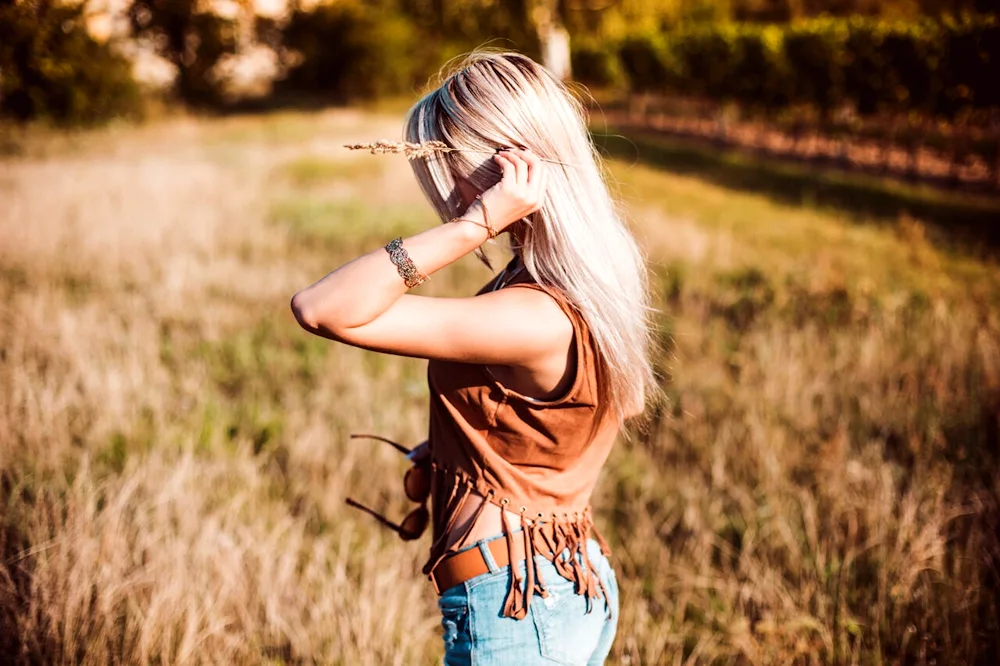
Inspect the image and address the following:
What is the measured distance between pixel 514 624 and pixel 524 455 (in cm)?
36

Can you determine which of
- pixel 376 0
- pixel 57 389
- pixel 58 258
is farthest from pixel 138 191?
pixel 376 0

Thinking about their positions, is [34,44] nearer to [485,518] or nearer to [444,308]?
[444,308]

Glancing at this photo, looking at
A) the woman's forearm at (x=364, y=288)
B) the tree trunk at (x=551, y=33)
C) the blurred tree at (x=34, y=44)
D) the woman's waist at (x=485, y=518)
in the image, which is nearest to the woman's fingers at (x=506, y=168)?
the woman's forearm at (x=364, y=288)

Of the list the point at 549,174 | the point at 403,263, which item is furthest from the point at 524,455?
the point at 549,174

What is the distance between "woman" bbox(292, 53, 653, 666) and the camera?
1.35 meters

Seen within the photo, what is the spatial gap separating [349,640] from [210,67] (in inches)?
1576

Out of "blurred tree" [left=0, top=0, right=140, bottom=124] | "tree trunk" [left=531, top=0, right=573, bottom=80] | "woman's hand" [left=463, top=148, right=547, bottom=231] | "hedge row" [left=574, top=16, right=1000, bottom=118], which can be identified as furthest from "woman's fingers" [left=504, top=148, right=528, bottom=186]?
Result: "tree trunk" [left=531, top=0, right=573, bottom=80]

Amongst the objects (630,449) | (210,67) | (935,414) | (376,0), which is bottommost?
(630,449)

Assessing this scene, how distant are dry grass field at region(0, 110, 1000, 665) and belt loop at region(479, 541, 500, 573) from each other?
4.04 feet

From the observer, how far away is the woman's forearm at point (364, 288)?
1321mm

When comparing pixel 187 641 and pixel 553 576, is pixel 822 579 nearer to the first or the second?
pixel 553 576

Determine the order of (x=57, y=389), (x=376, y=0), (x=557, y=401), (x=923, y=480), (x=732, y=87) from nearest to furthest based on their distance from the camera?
(x=557, y=401) → (x=923, y=480) → (x=57, y=389) → (x=732, y=87) → (x=376, y=0)

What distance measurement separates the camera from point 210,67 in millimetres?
36156

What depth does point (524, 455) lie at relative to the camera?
1546 millimetres
